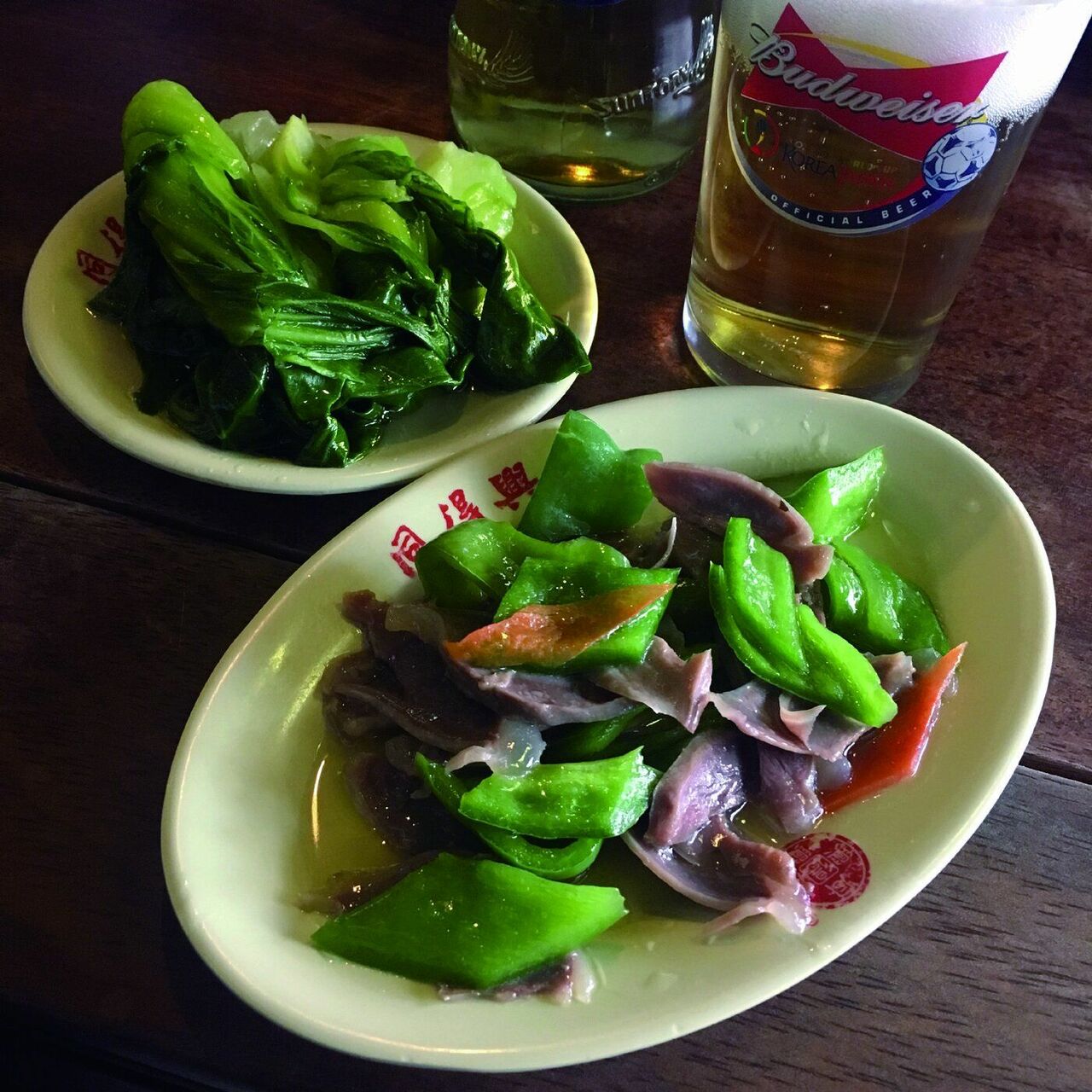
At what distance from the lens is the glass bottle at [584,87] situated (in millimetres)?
1139

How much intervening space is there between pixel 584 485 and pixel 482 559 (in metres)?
0.12

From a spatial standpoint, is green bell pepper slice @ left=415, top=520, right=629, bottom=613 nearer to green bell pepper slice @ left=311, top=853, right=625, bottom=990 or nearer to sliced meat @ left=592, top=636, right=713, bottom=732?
sliced meat @ left=592, top=636, right=713, bottom=732

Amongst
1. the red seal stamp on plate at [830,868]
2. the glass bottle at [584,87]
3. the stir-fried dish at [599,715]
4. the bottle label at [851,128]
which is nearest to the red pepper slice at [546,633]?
the stir-fried dish at [599,715]

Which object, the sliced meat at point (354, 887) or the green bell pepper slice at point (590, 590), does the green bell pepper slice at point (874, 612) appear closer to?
the green bell pepper slice at point (590, 590)

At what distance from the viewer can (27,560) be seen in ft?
3.00

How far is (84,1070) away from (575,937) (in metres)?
0.45

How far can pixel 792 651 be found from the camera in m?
0.72

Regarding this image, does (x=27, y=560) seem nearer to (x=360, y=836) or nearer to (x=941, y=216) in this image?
(x=360, y=836)

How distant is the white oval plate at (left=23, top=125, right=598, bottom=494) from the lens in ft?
2.91

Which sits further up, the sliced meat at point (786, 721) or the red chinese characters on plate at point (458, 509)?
the sliced meat at point (786, 721)

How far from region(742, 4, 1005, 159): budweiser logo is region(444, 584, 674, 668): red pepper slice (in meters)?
0.40

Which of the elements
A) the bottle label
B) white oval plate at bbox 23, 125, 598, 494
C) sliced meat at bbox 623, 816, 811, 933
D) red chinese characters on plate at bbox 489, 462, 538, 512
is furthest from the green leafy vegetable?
sliced meat at bbox 623, 816, 811, 933

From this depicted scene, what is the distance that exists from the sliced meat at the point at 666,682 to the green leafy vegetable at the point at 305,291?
1.19ft

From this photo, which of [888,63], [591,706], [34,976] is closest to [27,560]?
[34,976]
